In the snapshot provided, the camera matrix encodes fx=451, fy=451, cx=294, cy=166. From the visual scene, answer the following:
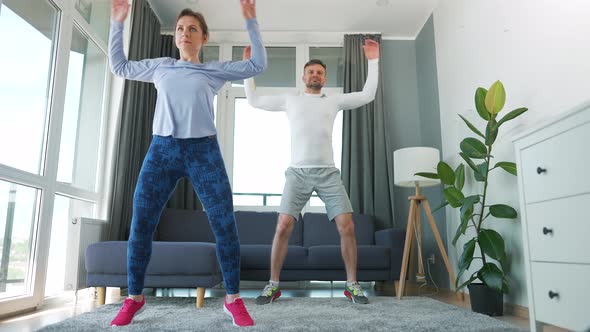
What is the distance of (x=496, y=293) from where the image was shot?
2.51m

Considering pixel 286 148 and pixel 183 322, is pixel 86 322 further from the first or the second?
pixel 286 148

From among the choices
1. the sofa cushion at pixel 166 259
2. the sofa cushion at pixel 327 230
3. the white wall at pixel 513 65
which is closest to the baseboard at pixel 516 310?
the white wall at pixel 513 65

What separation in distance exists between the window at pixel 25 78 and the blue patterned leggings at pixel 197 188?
48.8 inches

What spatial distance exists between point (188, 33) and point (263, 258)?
6.53 feet

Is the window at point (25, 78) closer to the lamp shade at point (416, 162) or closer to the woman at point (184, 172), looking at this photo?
the woman at point (184, 172)

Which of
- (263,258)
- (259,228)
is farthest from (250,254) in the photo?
(259,228)

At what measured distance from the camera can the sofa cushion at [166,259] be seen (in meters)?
2.74

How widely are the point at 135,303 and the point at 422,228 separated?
3.24 metres

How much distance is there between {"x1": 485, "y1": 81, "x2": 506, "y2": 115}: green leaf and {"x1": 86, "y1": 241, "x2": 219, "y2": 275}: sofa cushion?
1893 mm

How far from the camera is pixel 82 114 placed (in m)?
3.63

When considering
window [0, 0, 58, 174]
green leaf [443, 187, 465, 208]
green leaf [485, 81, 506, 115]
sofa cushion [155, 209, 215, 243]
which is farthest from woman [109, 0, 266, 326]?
sofa cushion [155, 209, 215, 243]

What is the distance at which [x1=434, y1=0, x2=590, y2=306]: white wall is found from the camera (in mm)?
2236

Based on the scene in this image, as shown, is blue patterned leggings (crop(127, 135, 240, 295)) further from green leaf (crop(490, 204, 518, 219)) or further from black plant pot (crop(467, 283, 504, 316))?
green leaf (crop(490, 204, 518, 219))

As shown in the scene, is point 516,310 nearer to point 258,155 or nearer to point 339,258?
point 339,258
